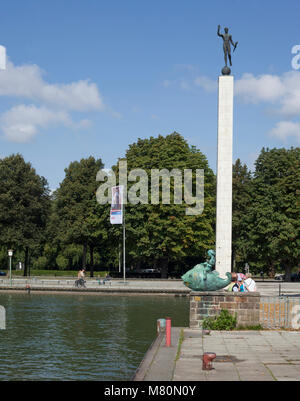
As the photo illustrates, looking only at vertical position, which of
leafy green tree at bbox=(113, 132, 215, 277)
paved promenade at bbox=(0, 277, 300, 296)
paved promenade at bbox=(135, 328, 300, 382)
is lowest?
paved promenade at bbox=(0, 277, 300, 296)

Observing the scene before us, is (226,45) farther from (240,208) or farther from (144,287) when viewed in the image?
(240,208)

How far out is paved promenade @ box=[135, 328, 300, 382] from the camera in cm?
1495

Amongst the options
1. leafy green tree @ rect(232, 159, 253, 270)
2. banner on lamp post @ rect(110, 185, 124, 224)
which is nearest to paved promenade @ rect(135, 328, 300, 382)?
banner on lamp post @ rect(110, 185, 124, 224)

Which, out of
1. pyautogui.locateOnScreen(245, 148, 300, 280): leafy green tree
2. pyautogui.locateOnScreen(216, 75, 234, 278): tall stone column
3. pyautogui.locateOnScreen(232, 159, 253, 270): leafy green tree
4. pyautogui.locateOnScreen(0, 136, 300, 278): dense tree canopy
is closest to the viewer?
pyautogui.locateOnScreen(216, 75, 234, 278): tall stone column

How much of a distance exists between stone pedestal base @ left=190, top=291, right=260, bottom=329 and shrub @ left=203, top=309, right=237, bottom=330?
145 millimetres

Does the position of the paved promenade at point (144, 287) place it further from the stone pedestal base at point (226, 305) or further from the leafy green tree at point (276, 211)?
the stone pedestal base at point (226, 305)

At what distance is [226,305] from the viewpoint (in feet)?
79.4

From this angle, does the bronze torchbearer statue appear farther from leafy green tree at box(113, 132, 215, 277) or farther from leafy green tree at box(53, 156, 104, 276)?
leafy green tree at box(53, 156, 104, 276)

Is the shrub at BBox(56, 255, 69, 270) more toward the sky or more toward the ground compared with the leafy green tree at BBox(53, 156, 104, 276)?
more toward the ground

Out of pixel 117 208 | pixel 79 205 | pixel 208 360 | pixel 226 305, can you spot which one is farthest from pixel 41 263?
pixel 208 360

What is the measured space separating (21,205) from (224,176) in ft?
183
